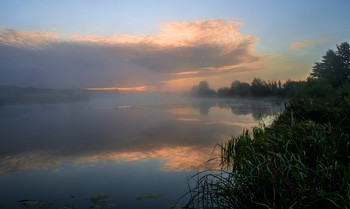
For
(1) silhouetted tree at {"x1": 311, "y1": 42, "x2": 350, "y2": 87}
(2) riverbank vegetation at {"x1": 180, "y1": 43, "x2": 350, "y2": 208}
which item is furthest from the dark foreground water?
(1) silhouetted tree at {"x1": 311, "y1": 42, "x2": 350, "y2": 87}

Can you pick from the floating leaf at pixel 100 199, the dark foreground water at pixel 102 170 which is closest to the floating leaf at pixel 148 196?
the dark foreground water at pixel 102 170

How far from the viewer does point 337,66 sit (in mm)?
42188

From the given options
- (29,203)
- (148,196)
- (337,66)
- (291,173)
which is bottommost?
(148,196)

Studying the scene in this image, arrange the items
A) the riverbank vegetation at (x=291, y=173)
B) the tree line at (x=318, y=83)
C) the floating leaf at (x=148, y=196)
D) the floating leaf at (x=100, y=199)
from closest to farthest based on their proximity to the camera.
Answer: the riverbank vegetation at (x=291, y=173) < the floating leaf at (x=100, y=199) < the floating leaf at (x=148, y=196) < the tree line at (x=318, y=83)

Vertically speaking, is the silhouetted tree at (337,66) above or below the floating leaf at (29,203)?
above

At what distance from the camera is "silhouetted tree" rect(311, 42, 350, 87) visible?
41.4 m

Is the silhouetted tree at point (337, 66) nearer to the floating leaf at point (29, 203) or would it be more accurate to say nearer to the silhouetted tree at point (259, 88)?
the silhouetted tree at point (259, 88)

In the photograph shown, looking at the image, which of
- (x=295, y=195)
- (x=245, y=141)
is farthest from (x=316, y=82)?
(x=295, y=195)

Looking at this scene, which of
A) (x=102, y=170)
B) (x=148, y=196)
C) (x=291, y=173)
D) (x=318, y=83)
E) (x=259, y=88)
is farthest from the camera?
(x=259, y=88)

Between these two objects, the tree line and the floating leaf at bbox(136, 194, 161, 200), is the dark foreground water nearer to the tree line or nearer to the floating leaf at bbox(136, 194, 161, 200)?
the floating leaf at bbox(136, 194, 161, 200)

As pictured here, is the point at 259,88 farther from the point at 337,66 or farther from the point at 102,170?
the point at 102,170

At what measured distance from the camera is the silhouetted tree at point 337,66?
136ft

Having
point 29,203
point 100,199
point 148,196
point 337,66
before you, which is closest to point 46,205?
point 29,203

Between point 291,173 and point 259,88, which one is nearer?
point 291,173
